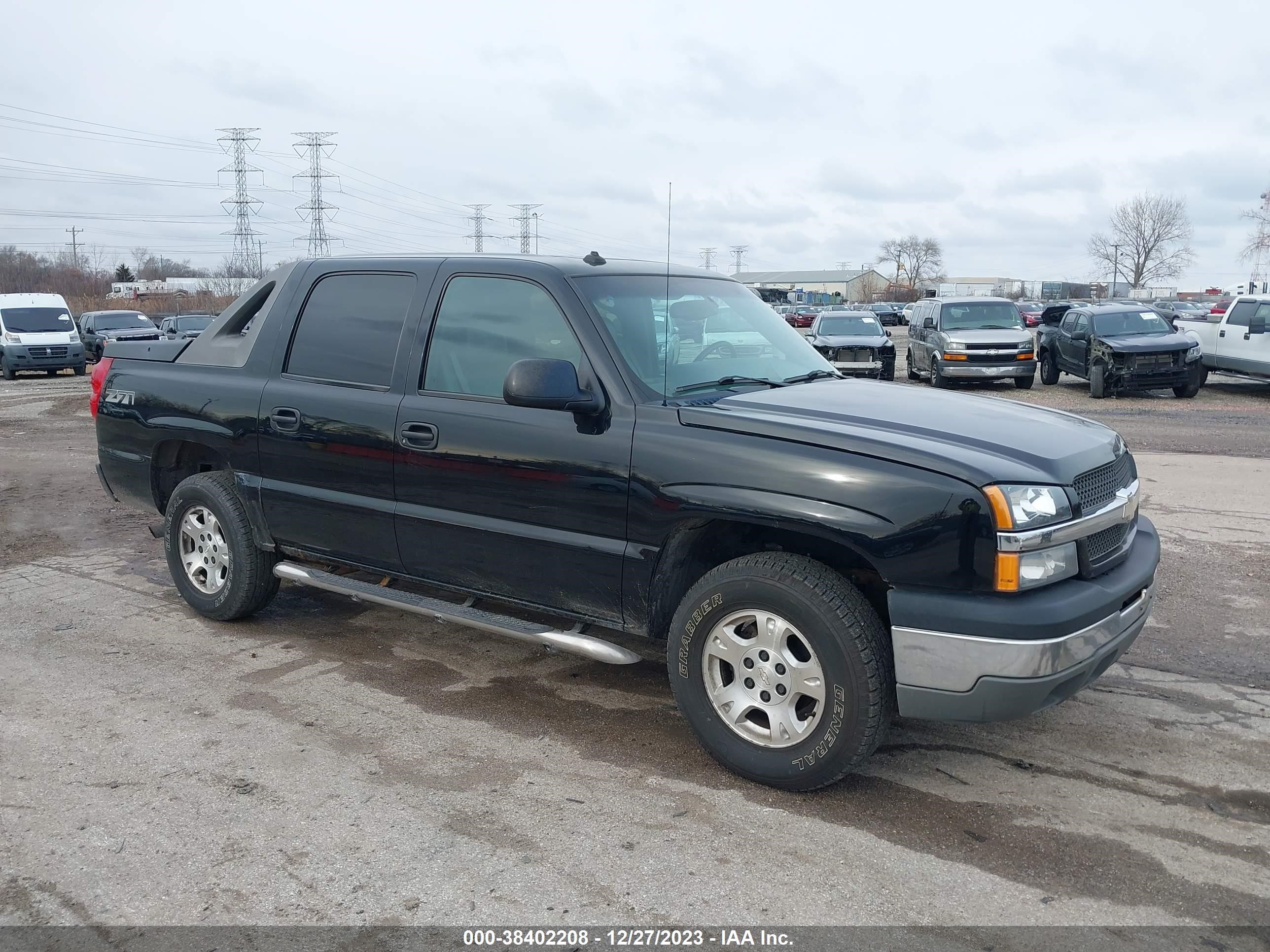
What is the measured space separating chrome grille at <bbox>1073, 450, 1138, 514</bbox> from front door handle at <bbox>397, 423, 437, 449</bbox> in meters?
2.53

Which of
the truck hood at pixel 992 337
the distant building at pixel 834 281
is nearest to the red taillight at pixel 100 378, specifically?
the truck hood at pixel 992 337

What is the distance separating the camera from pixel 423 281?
477 cm

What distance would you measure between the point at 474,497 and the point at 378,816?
137 centimetres

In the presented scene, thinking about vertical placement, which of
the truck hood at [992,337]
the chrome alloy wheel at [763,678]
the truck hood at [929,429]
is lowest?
the chrome alloy wheel at [763,678]

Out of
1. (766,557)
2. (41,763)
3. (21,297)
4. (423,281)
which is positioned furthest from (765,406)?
(21,297)

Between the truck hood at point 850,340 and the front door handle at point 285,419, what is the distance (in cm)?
1558

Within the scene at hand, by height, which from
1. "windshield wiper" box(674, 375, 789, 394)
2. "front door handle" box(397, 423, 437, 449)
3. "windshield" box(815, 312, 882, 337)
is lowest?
"front door handle" box(397, 423, 437, 449)

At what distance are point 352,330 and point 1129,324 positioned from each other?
17.7 meters

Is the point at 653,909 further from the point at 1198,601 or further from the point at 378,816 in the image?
the point at 1198,601

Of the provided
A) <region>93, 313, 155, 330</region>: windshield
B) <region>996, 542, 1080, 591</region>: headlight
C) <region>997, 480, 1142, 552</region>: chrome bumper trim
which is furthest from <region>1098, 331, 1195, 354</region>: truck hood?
<region>93, 313, 155, 330</region>: windshield

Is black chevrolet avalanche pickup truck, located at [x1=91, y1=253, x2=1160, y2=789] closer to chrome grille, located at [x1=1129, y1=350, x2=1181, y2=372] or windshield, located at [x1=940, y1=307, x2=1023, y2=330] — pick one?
chrome grille, located at [x1=1129, y1=350, x2=1181, y2=372]

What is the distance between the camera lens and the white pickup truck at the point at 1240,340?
18.5m

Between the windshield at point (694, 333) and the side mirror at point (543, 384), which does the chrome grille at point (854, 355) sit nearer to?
the windshield at point (694, 333)

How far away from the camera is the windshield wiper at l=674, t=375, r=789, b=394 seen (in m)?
4.21
